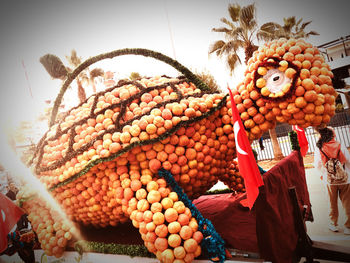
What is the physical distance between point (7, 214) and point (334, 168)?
10.2ft

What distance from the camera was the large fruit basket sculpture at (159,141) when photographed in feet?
3.68

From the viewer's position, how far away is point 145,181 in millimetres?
1194

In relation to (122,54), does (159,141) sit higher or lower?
lower

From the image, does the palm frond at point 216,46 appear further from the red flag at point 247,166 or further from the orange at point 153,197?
the orange at point 153,197

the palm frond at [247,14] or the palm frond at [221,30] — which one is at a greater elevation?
the palm frond at [247,14]

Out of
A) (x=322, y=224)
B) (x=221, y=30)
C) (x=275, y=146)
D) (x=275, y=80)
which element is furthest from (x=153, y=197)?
(x=322, y=224)

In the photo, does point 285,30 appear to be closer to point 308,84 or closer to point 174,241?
point 308,84

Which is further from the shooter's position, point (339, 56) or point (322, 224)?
point (322, 224)

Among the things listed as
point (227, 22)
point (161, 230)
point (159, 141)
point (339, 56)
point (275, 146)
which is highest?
point (227, 22)

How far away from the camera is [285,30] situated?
5.15 feet

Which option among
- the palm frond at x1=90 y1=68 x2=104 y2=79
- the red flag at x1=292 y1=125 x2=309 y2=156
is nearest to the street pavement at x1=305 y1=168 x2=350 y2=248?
the red flag at x1=292 y1=125 x2=309 y2=156

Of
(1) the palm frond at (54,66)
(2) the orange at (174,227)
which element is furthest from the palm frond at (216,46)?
(2) the orange at (174,227)

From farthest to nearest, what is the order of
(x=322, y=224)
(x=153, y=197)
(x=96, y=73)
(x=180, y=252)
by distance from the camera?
1. (x=322, y=224)
2. (x=96, y=73)
3. (x=153, y=197)
4. (x=180, y=252)

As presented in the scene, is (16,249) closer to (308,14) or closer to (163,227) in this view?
(163,227)
